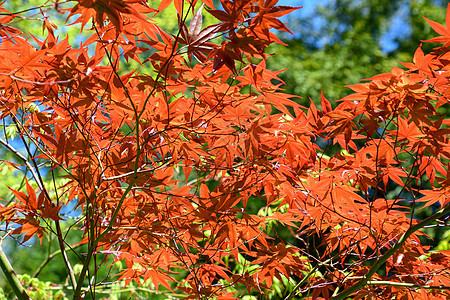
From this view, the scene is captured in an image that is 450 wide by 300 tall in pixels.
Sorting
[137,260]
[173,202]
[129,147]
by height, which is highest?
[129,147]

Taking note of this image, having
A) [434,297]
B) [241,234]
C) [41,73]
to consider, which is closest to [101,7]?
[41,73]

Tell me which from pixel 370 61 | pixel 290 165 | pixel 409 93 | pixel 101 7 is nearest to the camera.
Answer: pixel 101 7

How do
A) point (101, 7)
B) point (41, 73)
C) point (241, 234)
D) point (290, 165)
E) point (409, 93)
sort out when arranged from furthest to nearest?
1. point (241, 234)
2. point (290, 165)
3. point (41, 73)
4. point (409, 93)
5. point (101, 7)

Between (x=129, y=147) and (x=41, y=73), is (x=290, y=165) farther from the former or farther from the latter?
(x=41, y=73)

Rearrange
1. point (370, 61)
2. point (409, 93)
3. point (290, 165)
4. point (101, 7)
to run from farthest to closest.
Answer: point (370, 61) → point (290, 165) → point (409, 93) → point (101, 7)

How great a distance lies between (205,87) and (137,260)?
0.69 meters

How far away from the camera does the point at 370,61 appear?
29.7ft

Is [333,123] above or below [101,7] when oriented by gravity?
below

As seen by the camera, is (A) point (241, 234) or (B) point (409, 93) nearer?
(B) point (409, 93)

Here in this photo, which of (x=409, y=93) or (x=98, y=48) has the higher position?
(x=98, y=48)

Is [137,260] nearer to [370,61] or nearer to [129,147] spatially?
[129,147]

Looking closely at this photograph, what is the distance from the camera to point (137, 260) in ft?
4.48

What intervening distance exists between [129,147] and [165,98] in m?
0.22

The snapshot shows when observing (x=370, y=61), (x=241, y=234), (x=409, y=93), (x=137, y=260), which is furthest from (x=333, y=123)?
(x=370, y=61)
